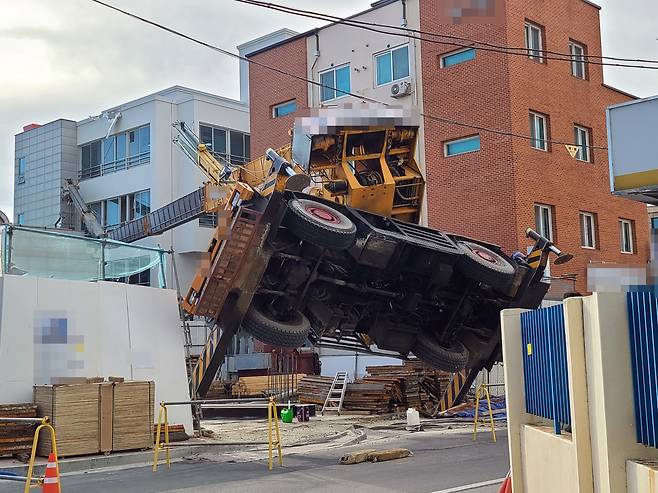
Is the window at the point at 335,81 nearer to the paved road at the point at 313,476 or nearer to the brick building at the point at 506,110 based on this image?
the brick building at the point at 506,110

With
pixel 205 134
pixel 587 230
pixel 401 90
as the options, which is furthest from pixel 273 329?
pixel 205 134

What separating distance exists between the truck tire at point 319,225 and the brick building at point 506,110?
13.8 meters

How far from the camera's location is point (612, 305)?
5.60 m

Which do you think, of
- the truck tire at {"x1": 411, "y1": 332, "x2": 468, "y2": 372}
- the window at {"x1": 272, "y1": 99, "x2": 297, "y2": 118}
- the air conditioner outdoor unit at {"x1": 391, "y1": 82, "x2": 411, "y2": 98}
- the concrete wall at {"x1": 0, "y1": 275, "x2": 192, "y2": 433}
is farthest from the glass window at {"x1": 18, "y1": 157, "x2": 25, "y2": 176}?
the truck tire at {"x1": 411, "y1": 332, "x2": 468, "y2": 372}

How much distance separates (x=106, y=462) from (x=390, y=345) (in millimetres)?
5530

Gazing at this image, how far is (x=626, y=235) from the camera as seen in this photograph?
107 ft

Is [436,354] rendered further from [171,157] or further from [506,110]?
[171,157]

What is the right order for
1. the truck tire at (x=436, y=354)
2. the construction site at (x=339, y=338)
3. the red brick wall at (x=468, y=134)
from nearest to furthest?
the construction site at (x=339, y=338), the truck tire at (x=436, y=354), the red brick wall at (x=468, y=134)

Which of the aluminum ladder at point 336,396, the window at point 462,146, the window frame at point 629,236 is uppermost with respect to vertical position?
the window at point 462,146

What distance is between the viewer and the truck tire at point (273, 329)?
1357cm

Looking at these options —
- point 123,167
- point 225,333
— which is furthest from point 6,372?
point 123,167

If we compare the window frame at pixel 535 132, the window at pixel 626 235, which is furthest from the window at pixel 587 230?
the window frame at pixel 535 132

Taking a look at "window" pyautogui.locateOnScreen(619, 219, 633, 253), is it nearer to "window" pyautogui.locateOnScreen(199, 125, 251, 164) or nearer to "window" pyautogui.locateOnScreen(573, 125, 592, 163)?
"window" pyautogui.locateOnScreen(573, 125, 592, 163)

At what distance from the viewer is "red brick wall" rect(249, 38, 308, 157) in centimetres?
3372
